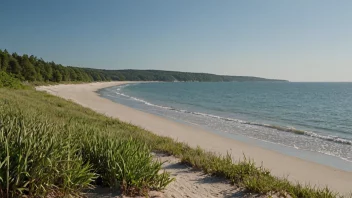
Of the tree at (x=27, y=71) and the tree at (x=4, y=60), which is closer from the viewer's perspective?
the tree at (x=4, y=60)

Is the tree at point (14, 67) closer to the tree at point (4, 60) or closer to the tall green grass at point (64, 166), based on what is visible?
the tree at point (4, 60)

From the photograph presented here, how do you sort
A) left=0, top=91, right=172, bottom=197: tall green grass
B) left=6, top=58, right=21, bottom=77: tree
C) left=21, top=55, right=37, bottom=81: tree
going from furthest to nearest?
left=21, top=55, right=37, bottom=81: tree, left=6, top=58, right=21, bottom=77: tree, left=0, top=91, right=172, bottom=197: tall green grass

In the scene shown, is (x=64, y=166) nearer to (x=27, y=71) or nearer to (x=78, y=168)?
(x=78, y=168)

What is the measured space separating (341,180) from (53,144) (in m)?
9.45

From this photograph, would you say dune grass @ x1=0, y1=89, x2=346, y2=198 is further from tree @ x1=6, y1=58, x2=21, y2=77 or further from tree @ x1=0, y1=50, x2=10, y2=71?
tree @ x1=6, y1=58, x2=21, y2=77

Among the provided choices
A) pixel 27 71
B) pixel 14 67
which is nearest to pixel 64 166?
pixel 14 67

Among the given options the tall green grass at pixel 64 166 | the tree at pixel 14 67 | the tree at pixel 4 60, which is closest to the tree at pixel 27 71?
the tree at pixel 14 67

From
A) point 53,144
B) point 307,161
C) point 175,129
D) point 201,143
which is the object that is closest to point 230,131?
point 175,129

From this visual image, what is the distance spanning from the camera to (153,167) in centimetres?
491

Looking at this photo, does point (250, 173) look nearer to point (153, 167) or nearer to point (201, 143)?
point (153, 167)

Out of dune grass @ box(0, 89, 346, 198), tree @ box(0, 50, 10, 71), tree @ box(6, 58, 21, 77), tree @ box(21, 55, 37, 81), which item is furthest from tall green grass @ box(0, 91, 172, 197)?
tree @ box(21, 55, 37, 81)

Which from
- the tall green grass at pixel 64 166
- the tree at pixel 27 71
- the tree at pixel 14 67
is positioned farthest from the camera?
the tree at pixel 27 71

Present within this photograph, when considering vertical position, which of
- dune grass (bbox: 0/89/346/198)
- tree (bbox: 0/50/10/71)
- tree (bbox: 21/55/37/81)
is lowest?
dune grass (bbox: 0/89/346/198)

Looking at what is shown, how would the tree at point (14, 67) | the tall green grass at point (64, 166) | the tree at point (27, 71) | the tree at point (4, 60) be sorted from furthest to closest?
1. the tree at point (27, 71)
2. the tree at point (14, 67)
3. the tree at point (4, 60)
4. the tall green grass at point (64, 166)
